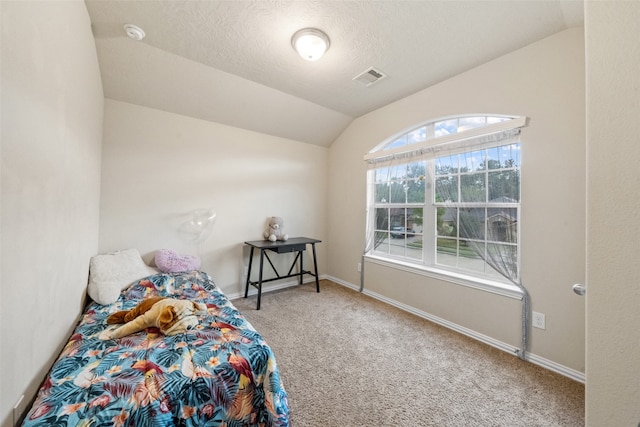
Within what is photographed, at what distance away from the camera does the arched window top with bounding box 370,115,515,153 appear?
88.8 inches

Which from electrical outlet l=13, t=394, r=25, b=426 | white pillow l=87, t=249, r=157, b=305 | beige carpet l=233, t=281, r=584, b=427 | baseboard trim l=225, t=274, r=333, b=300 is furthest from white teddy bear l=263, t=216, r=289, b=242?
electrical outlet l=13, t=394, r=25, b=426

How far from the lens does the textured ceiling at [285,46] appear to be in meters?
1.64

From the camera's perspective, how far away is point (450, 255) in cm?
257

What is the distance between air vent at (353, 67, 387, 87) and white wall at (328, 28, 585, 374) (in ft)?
2.25

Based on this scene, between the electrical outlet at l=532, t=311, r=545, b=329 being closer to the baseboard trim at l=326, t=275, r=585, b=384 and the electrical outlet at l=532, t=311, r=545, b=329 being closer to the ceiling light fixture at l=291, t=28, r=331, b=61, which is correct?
the baseboard trim at l=326, t=275, r=585, b=384

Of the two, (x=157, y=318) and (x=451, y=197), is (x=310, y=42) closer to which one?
(x=451, y=197)

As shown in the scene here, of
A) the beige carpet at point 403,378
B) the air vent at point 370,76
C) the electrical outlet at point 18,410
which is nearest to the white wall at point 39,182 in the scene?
the electrical outlet at point 18,410

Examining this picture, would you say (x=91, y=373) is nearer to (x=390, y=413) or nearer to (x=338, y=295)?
(x=390, y=413)

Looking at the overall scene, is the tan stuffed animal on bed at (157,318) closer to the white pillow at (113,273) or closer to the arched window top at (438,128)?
the white pillow at (113,273)

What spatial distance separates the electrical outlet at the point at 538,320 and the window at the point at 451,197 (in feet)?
0.99

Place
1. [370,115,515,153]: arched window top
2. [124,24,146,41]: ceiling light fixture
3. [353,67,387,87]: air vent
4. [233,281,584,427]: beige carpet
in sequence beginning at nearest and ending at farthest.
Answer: [233,281,584,427]: beige carpet, [124,24,146,41]: ceiling light fixture, [370,115,515,153]: arched window top, [353,67,387,87]: air vent

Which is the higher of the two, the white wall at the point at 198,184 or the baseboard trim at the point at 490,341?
Result: the white wall at the point at 198,184

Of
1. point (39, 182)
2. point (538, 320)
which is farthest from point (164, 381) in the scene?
point (538, 320)

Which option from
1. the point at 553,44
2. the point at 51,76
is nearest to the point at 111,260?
the point at 51,76
